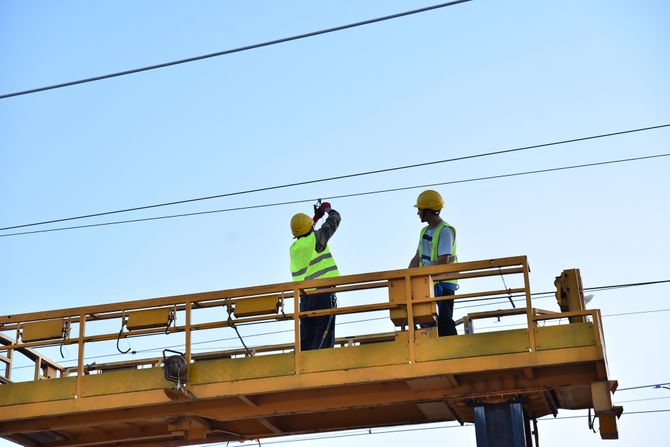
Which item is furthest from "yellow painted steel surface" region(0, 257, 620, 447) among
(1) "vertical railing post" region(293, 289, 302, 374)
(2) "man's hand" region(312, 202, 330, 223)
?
(2) "man's hand" region(312, 202, 330, 223)

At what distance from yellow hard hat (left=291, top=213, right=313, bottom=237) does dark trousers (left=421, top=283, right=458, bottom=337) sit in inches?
82.9

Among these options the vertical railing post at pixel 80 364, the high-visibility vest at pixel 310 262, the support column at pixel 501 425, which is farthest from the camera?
the high-visibility vest at pixel 310 262

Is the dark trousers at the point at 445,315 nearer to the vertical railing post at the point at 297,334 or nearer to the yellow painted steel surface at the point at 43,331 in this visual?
the vertical railing post at the point at 297,334

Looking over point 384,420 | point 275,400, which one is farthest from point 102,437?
point 384,420

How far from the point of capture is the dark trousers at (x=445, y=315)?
40.7 feet

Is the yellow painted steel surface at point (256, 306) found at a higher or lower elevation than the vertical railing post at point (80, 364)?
higher

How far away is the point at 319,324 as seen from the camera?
1299 cm

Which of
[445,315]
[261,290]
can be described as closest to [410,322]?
[445,315]

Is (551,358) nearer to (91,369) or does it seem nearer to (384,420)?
(384,420)

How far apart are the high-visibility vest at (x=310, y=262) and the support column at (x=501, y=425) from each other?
258 centimetres

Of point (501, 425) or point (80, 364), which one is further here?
point (80, 364)

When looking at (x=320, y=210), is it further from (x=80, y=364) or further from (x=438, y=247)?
(x=80, y=364)

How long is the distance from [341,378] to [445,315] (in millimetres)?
1495

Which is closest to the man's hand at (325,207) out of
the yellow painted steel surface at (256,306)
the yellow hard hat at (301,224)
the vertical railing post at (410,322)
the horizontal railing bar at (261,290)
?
the yellow hard hat at (301,224)
